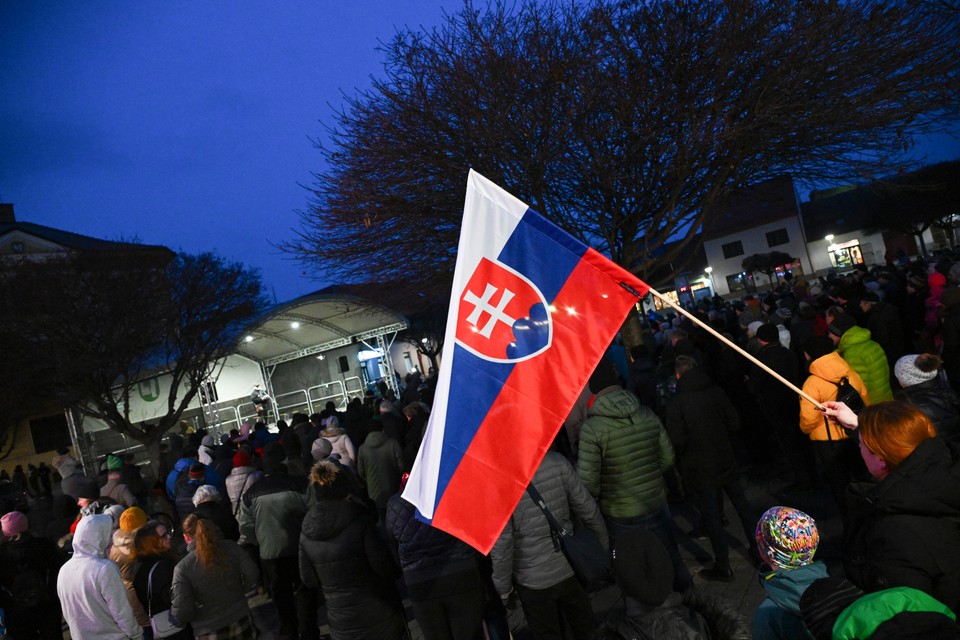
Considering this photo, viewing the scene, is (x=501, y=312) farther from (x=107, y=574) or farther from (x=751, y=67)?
(x=751, y=67)

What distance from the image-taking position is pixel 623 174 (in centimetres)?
985

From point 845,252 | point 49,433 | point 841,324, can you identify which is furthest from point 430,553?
point 845,252

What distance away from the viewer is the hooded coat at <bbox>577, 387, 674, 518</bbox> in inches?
187

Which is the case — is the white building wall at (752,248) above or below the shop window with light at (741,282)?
above

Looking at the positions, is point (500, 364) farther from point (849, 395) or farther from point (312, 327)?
point (312, 327)

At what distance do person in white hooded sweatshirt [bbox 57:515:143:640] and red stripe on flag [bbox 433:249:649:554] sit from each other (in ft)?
10.1

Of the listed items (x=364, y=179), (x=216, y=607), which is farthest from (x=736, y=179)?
(x=216, y=607)

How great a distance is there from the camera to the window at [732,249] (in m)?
57.9

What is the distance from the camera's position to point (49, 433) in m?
35.9

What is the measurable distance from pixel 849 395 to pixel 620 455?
1884 millimetres

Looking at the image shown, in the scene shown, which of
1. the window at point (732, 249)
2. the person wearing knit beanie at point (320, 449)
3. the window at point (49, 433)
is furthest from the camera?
the window at point (732, 249)

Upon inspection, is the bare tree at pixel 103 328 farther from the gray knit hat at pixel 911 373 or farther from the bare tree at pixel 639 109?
the gray knit hat at pixel 911 373

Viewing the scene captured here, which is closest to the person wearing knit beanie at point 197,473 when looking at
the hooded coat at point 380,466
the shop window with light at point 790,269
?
the hooded coat at point 380,466

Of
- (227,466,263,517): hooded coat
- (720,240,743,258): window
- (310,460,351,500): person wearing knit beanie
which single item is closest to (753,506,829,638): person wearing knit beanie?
(310,460,351,500): person wearing knit beanie
